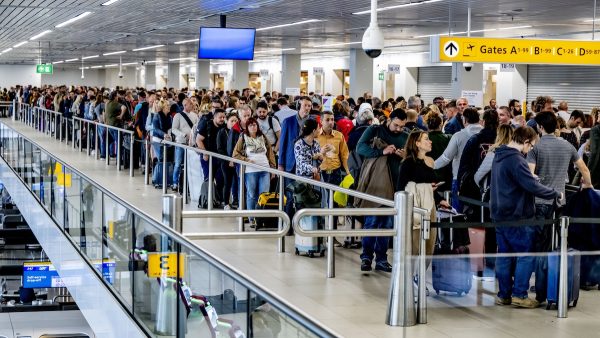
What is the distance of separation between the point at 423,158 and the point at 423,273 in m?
1.47

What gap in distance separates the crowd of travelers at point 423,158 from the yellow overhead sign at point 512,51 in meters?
0.97

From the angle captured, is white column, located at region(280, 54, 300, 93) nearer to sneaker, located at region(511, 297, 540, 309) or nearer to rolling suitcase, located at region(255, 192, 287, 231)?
rolling suitcase, located at region(255, 192, 287, 231)

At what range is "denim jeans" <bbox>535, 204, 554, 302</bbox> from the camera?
749 centimetres

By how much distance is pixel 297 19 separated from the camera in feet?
78.5

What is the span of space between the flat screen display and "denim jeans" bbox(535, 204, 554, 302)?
12.8m

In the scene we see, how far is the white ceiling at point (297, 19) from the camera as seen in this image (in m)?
19.7

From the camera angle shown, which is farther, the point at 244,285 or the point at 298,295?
the point at 298,295

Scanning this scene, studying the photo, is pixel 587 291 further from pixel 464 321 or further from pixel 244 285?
pixel 244 285

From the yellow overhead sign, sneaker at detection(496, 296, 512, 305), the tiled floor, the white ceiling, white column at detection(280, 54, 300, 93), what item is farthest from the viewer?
white column at detection(280, 54, 300, 93)

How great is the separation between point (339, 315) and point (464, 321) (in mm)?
986

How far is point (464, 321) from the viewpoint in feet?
22.6

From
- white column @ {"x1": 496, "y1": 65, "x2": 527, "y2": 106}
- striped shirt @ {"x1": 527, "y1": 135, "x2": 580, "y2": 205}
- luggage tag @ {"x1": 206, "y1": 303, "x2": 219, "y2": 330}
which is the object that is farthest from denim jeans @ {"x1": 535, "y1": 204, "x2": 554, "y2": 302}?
white column @ {"x1": 496, "y1": 65, "x2": 527, "y2": 106}

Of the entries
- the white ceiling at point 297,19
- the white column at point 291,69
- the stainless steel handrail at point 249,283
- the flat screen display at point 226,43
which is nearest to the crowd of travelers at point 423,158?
the stainless steel handrail at point 249,283

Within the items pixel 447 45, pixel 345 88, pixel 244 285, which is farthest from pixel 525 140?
pixel 345 88
